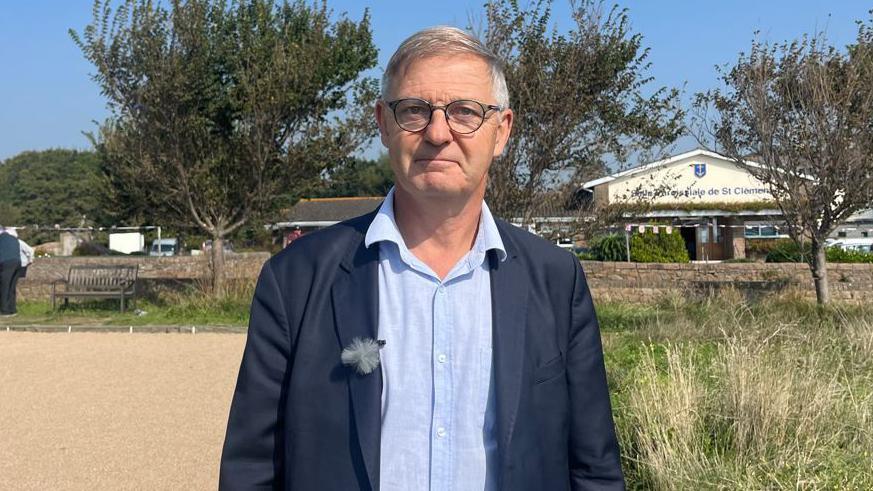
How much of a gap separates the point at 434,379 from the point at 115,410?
24.1 ft

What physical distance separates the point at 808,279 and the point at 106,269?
43.8 ft

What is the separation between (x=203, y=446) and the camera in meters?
7.15

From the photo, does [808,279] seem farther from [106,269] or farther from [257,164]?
[106,269]

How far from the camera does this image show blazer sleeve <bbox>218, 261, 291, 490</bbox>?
2037mm

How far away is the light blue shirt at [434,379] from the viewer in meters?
2.03

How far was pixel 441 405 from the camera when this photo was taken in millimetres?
2027

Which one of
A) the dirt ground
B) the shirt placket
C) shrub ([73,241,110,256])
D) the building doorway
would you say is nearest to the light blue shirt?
the shirt placket

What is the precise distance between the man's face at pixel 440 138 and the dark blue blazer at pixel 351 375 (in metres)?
0.19

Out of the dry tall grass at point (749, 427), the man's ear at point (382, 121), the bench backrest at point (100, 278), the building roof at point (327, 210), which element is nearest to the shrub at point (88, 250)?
the building roof at point (327, 210)

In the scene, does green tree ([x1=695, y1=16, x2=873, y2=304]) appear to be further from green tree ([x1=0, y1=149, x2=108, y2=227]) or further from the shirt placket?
green tree ([x1=0, y1=149, x2=108, y2=227])

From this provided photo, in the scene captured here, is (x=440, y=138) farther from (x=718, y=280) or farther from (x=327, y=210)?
(x=327, y=210)

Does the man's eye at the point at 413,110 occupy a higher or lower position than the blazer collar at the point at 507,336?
higher

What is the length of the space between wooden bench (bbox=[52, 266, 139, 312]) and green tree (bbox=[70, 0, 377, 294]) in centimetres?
140

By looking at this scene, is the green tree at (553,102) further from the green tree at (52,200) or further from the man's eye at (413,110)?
the green tree at (52,200)
